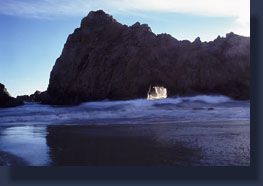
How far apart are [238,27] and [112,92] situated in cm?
2631

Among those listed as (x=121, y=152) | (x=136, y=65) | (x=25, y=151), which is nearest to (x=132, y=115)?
(x=25, y=151)

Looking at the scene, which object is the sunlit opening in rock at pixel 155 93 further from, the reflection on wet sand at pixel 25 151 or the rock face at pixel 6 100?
the reflection on wet sand at pixel 25 151

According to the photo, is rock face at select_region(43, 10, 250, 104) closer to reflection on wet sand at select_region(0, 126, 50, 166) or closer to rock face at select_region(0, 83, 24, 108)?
rock face at select_region(0, 83, 24, 108)

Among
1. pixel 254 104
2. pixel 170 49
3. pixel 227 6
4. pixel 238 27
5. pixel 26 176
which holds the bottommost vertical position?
pixel 26 176

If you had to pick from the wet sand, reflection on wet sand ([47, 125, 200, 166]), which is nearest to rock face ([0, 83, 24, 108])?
the wet sand

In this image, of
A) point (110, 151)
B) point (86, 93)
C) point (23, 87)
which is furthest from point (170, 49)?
point (110, 151)

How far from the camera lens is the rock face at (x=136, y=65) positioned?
1122 inches

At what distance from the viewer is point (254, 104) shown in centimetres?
344

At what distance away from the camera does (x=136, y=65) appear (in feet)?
102

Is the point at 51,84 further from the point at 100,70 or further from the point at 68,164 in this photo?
the point at 68,164

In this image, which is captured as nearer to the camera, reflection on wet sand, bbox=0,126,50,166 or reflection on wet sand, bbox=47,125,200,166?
reflection on wet sand, bbox=47,125,200,166

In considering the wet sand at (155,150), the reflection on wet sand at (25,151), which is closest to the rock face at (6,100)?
the reflection on wet sand at (25,151)

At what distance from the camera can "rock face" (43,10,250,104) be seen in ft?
93.5

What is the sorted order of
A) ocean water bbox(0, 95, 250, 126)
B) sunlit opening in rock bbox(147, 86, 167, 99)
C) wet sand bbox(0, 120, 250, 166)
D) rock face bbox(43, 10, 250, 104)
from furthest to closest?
1. sunlit opening in rock bbox(147, 86, 167, 99)
2. rock face bbox(43, 10, 250, 104)
3. ocean water bbox(0, 95, 250, 126)
4. wet sand bbox(0, 120, 250, 166)
